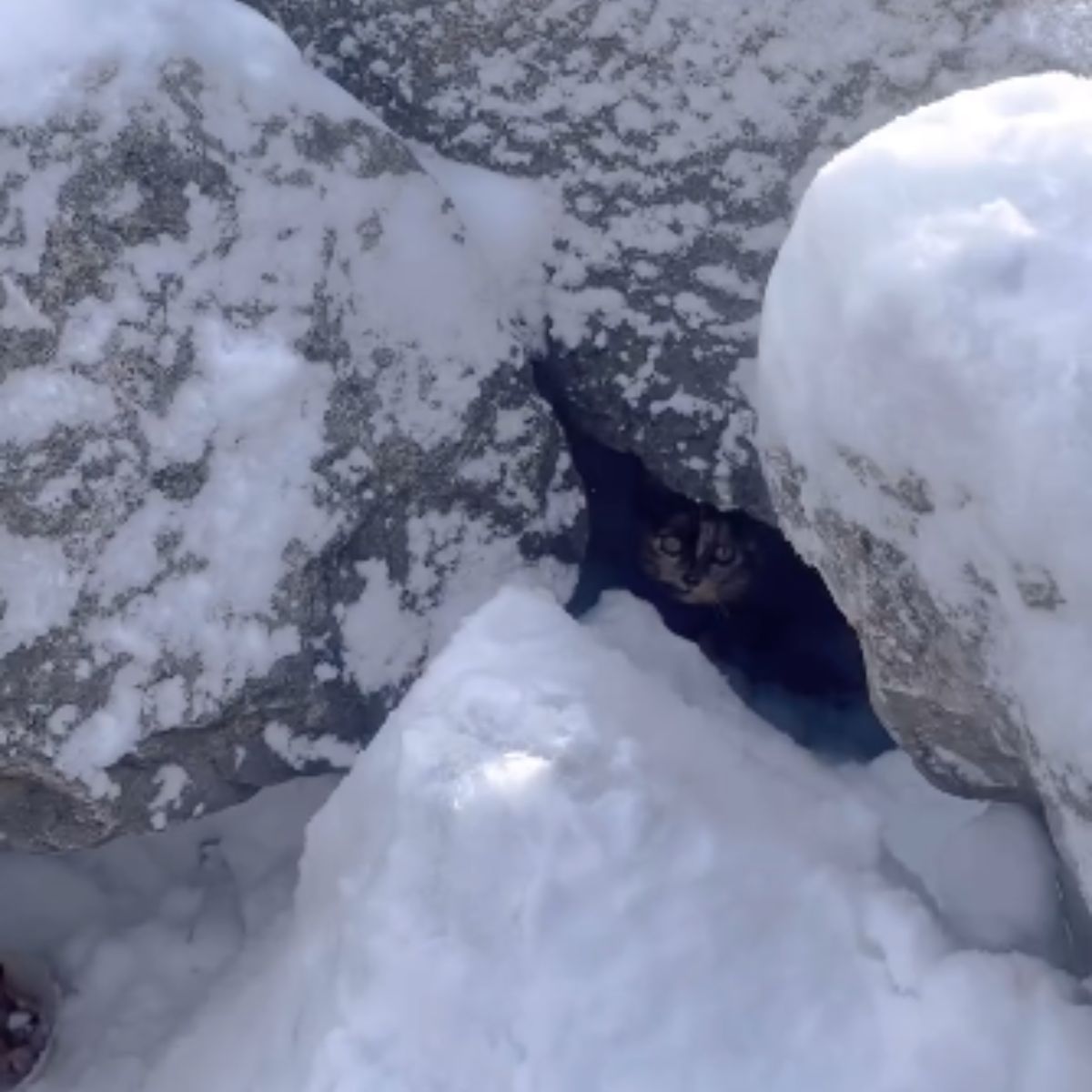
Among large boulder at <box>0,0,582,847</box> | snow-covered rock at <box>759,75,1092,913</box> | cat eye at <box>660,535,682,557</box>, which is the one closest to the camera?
snow-covered rock at <box>759,75,1092,913</box>

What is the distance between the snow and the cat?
24.3 inches

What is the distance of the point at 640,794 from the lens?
1290 millimetres

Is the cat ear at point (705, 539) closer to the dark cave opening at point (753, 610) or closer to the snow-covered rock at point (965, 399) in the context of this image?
the dark cave opening at point (753, 610)

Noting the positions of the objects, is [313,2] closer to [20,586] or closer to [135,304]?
[135,304]

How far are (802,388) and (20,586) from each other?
2.38 feet

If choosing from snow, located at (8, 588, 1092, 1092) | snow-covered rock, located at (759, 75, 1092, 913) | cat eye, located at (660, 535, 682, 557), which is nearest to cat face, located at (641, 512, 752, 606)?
cat eye, located at (660, 535, 682, 557)

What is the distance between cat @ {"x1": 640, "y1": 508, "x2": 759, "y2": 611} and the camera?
2.11m

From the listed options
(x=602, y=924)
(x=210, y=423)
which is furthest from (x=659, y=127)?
(x=602, y=924)

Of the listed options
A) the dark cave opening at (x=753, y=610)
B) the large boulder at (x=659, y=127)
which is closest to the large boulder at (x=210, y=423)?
the large boulder at (x=659, y=127)

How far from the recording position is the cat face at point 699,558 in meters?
2.11

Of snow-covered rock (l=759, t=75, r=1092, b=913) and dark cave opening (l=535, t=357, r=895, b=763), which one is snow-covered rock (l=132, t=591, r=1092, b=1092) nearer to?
snow-covered rock (l=759, t=75, r=1092, b=913)

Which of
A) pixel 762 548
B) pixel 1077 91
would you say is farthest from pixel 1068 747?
pixel 762 548

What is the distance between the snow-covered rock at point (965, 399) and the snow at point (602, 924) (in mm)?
173

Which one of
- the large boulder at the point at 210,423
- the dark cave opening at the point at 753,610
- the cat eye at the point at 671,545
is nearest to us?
the large boulder at the point at 210,423
